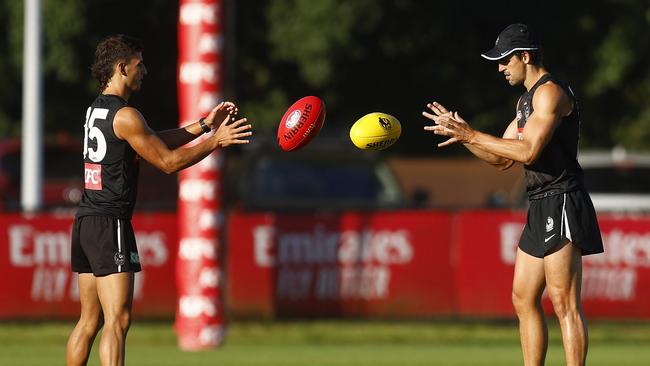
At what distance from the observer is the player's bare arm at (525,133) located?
10.4 metres

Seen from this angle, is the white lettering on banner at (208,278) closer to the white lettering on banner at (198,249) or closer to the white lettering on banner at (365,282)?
the white lettering on banner at (198,249)

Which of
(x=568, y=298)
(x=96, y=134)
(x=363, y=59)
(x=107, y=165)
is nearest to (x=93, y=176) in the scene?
(x=107, y=165)

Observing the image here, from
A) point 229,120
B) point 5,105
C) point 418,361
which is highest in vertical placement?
point 5,105

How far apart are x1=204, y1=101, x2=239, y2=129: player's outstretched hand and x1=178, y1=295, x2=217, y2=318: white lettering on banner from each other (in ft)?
19.1

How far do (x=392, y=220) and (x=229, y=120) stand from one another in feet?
26.0

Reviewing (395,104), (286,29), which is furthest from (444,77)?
(286,29)

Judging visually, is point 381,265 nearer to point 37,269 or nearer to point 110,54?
point 37,269

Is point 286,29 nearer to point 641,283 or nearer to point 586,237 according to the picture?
point 641,283

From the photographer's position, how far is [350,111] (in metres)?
31.8

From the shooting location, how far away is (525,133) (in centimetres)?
1051

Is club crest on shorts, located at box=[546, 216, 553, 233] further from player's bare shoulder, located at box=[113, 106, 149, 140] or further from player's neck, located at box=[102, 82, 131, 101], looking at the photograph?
player's neck, located at box=[102, 82, 131, 101]

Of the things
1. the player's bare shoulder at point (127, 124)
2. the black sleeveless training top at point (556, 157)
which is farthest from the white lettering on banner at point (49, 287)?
the black sleeveless training top at point (556, 157)

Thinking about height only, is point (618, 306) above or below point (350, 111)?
below

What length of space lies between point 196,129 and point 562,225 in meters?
2.60
